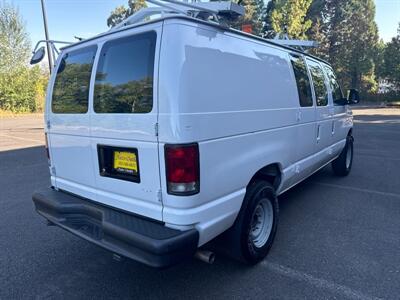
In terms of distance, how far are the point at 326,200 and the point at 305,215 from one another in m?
0.81

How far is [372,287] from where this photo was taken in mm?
2795

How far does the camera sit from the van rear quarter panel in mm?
2283

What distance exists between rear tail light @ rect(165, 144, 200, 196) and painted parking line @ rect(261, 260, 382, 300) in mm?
1381

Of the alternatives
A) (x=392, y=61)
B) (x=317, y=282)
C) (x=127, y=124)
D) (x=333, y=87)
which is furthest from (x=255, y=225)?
(x=392, y=61)

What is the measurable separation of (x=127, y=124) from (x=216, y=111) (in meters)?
0.72

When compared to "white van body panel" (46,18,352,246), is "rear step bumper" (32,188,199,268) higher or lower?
lower

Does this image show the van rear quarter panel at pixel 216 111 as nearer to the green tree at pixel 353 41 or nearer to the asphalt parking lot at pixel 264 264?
the asphalt parking lot at pixel 264 264

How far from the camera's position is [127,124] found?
8.29 feet

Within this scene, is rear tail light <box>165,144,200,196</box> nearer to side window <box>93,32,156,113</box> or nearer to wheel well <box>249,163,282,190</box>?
side window <box>93,32,156,113</box>

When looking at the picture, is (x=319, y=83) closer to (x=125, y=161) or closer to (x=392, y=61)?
(x=125, y=161)

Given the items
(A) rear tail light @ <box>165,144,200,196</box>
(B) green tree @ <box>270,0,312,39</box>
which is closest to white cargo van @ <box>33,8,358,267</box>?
(A) rear tail light @ <box>165,144,200,196</box>

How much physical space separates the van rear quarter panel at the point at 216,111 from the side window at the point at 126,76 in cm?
18

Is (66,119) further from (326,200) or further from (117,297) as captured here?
(326,200)

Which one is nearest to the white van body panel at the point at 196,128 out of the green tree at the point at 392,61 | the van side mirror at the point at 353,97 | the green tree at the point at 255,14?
the van side mirror at the point at 353,97
